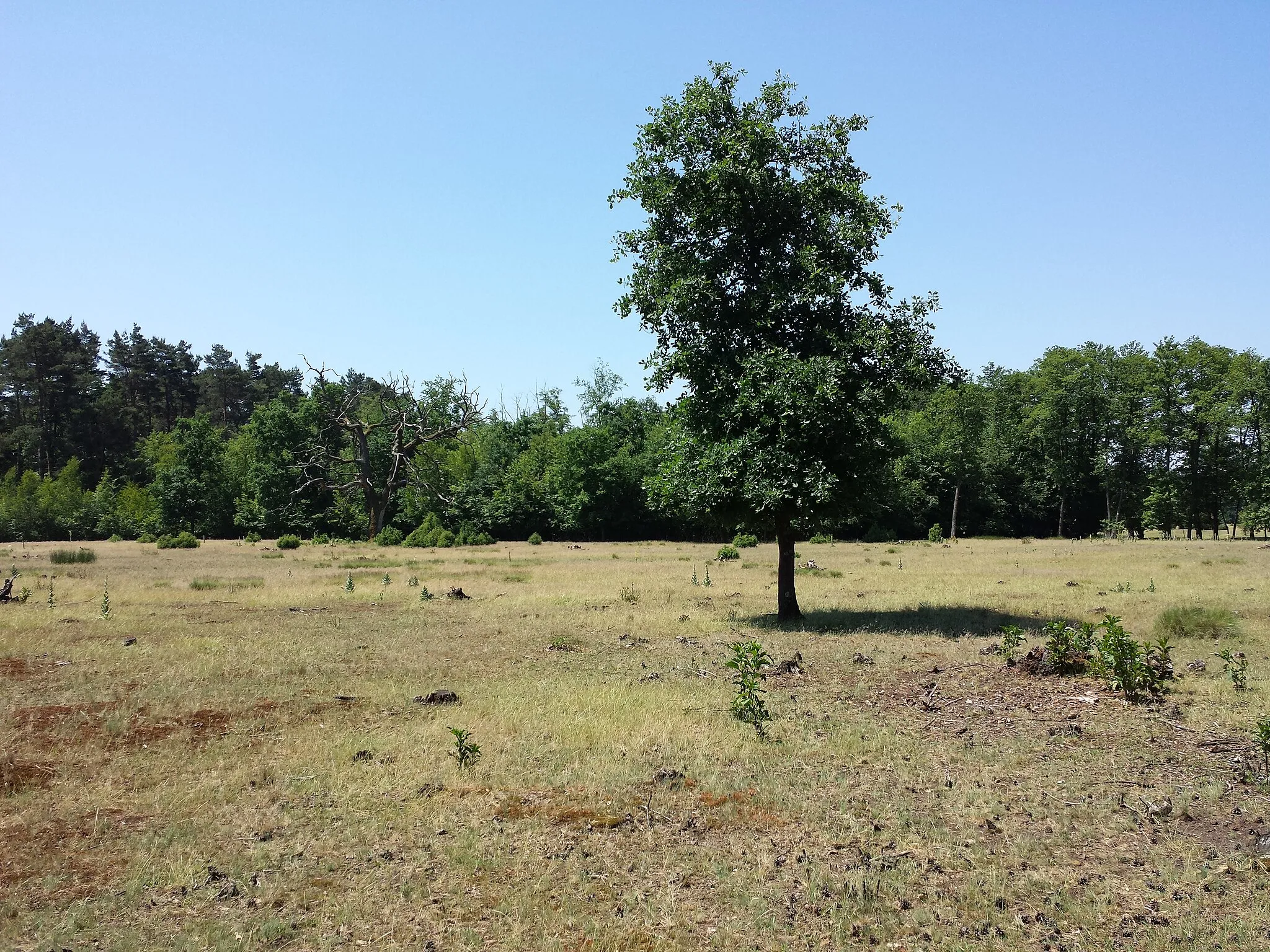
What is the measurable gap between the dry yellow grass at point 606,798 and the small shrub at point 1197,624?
0.57 metres

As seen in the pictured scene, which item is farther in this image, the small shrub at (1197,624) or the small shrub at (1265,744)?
the small shrub at (1197,624)

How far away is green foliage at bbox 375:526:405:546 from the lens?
62463mm

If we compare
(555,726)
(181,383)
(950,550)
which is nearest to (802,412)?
(555,726)

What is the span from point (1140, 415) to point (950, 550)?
38.5 m

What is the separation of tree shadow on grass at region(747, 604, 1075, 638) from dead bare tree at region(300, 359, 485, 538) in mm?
50330

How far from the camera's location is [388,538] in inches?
2475

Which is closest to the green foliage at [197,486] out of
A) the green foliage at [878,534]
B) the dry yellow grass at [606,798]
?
the green foliage at [878,534]

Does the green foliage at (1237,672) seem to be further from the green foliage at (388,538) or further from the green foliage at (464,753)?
the green foliage at (388,538)

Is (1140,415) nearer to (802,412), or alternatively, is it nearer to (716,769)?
(802,412)

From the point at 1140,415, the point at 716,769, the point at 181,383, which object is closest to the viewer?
the point at 716,769

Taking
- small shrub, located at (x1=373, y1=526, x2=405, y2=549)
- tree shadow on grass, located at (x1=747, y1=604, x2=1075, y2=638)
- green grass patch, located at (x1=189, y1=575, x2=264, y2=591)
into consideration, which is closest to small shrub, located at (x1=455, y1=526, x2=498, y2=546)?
small shrub, located at (x1=373, y1=526, x2=405, y2=549)

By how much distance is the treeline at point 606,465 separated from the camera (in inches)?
2810

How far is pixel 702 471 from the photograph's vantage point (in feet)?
65.4

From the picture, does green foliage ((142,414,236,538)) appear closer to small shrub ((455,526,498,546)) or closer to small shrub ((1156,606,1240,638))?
small shrub ((455,526,498,546))
